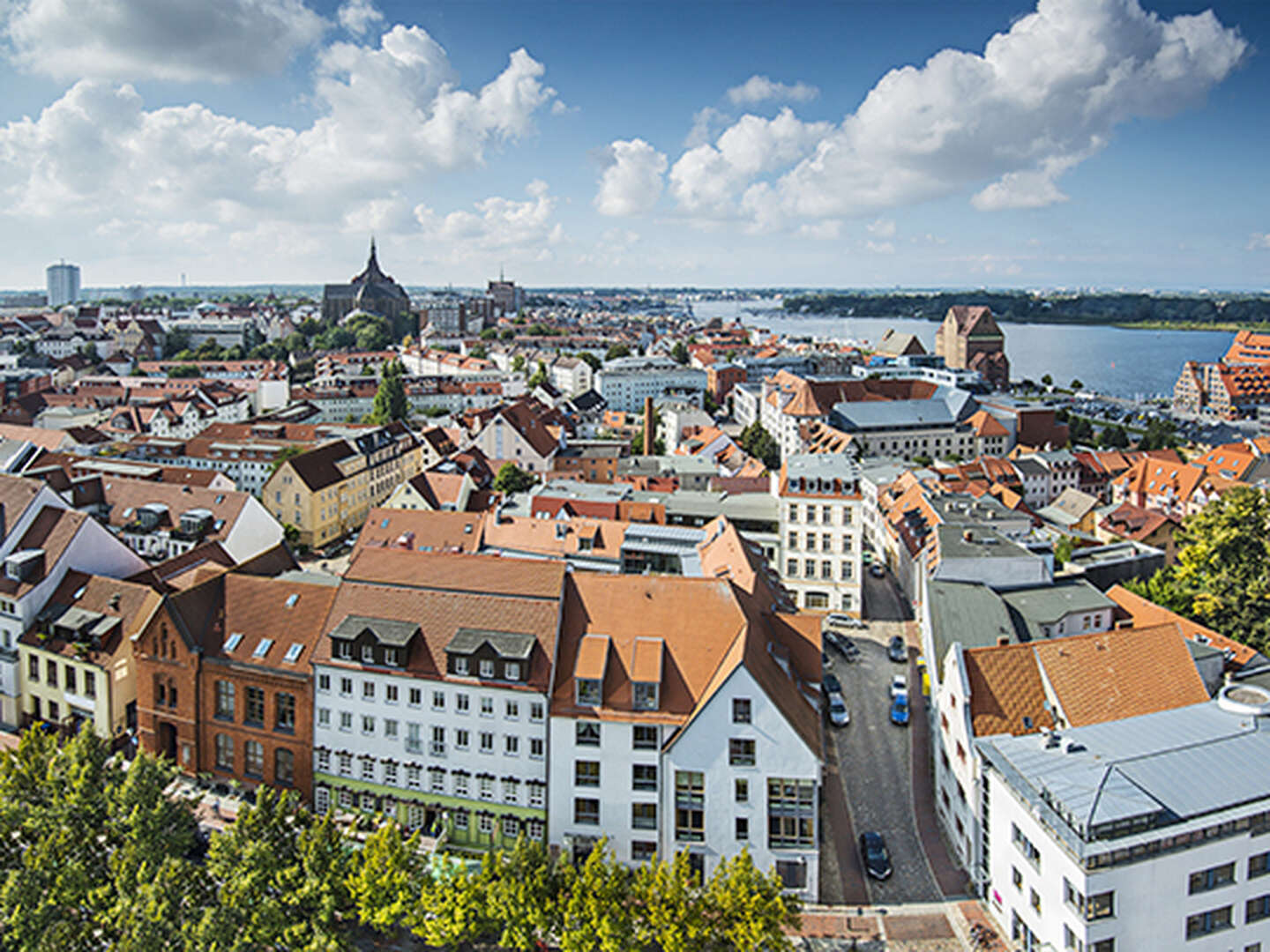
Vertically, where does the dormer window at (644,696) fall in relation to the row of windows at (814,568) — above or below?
above

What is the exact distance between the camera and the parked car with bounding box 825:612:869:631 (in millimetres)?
49562

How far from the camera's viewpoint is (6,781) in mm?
26469

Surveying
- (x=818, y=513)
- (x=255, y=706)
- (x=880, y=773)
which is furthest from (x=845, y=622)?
(x=255, y=706)

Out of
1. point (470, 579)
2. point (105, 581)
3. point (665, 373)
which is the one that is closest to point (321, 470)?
point (105, 581)

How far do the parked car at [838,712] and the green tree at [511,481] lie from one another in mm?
37851

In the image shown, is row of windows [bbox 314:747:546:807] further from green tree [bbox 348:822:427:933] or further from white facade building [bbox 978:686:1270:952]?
white facade building [bbox 978:686:1270:952]

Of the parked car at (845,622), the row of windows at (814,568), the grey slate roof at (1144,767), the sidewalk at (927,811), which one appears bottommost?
the sidewalk at (927,811)

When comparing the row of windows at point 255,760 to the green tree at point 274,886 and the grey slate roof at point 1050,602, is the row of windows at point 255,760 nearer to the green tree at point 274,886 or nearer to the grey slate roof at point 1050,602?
the green tree at point 274,886

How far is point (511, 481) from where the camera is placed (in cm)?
7200

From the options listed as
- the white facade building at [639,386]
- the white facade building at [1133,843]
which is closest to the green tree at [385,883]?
the white facade building at [1133,843]

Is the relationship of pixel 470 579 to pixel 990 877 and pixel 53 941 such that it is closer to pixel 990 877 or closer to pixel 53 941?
pixel 53 941

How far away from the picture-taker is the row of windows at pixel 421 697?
28.8 meters

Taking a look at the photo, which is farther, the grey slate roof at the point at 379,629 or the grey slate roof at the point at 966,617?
the grey slate roof at the point at 966,617

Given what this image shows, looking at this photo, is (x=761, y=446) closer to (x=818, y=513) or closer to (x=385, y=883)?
→ (x=818, y=513)
